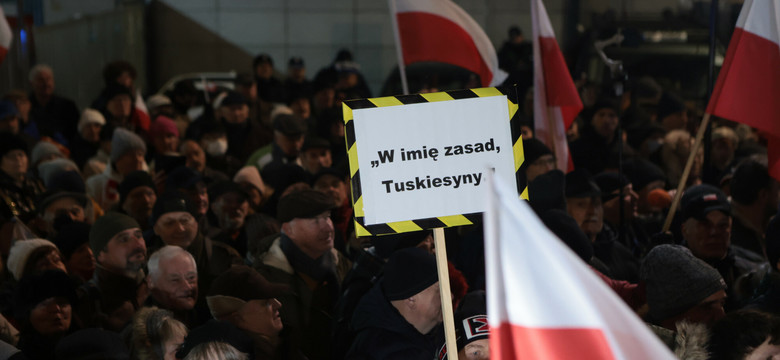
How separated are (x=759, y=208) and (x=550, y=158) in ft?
4.64

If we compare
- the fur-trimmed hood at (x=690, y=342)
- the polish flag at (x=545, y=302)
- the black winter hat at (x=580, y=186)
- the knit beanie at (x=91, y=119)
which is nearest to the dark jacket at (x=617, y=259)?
A: the black winter hat at (x=580, y=186)

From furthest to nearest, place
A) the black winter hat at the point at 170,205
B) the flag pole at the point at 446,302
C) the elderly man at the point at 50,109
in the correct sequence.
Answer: the elderly man at the point at 50,109 < the black winter hat at the point at 170,205 < the flag pole at the point at 446,302

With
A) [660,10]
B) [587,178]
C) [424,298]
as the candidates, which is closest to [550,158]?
[587,178]

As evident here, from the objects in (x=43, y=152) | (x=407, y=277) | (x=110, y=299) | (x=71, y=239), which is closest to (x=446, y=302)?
(x=407, y=277)

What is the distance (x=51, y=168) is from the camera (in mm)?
8086

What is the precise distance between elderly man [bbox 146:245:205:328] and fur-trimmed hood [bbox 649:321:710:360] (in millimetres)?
2504

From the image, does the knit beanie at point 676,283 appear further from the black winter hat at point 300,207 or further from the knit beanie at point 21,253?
the knit beanie at point 21,253

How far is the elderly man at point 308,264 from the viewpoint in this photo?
5562mm

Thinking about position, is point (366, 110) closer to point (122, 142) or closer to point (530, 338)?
point (530, 338)

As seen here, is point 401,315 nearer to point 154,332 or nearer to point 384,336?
point 384,336

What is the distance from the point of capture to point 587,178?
6715 mm

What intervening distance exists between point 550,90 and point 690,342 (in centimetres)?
399

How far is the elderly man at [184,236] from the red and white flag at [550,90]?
2.62 m

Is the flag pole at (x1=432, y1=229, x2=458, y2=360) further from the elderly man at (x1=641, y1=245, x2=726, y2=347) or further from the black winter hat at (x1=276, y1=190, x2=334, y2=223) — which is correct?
the black winter hat at (x1=276, y1=190, x2=334, y2=223)
